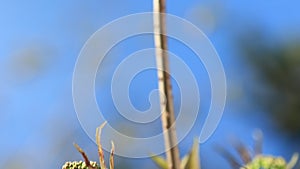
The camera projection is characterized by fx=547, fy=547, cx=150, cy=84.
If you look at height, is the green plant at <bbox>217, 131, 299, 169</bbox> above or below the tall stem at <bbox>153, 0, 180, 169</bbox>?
below

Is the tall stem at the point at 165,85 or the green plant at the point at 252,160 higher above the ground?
the tall stem at the point at 165,85

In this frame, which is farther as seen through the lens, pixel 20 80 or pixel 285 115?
pixel 285 115

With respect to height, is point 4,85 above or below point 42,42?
below

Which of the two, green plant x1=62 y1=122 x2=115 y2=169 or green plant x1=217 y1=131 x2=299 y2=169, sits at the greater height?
green plant x1=62 y1=122 x2=115 y2=169

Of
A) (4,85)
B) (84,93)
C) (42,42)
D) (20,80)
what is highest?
(42,42)

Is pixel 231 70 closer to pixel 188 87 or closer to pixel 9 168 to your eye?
pixel 9 168

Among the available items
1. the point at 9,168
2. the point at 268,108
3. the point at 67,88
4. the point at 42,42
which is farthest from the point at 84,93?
the point at 268,108

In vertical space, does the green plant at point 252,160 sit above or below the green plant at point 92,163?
below

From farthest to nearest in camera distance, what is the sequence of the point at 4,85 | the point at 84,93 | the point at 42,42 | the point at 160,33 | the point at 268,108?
the point at 268,108, the point at 42,42, the point at 4,85, the point at 84,93, the point at 160,33
